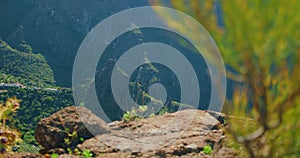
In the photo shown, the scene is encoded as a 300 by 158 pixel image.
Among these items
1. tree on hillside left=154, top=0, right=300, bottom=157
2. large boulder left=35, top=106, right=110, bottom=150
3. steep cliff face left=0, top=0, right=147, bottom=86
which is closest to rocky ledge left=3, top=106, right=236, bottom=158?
large boulder left=35, top=106, right=110, bottom=150

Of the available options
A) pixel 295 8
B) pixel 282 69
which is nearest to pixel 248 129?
pixel 282 69

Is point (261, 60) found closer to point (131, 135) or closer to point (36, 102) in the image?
point (131, 135)

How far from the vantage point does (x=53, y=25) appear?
103m

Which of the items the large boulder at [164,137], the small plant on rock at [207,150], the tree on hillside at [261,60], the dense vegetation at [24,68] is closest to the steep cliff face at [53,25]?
the dense vegetation at [24,68]

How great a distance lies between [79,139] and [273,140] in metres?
5.46

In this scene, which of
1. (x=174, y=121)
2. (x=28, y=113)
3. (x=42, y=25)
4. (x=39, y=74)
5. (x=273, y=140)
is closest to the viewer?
(x=273, y=140)

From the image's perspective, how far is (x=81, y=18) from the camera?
371 feet

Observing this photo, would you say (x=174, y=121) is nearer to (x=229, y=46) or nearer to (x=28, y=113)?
(x=229, y=46)

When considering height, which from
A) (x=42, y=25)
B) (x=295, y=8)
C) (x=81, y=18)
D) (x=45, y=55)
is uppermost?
(x=81, y=18)

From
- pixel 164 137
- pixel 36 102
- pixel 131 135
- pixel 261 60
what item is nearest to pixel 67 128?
pixel 131 135

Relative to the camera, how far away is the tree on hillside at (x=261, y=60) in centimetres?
183

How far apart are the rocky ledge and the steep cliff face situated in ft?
252

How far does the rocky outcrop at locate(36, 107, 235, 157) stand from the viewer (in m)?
6.50

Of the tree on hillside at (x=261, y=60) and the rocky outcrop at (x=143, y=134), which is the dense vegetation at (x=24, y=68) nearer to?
the rocky outcrop at (x=143, y=134)
